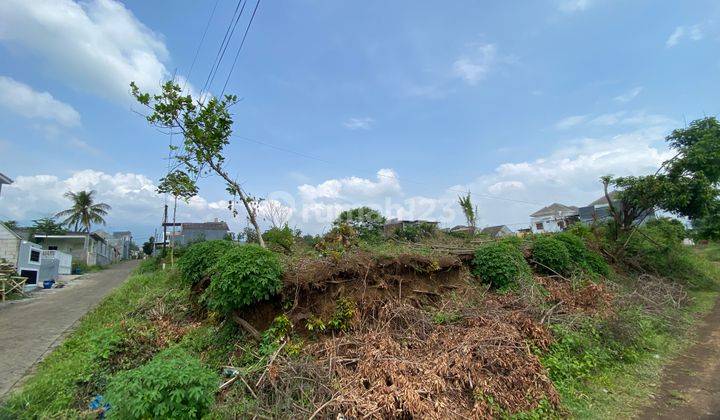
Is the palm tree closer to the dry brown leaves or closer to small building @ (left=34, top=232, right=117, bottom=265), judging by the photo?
small building @ (left=34, top=232, right=117, bottom=265)

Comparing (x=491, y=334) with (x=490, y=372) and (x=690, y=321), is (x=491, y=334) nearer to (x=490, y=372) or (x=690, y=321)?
(x=490, y=372)

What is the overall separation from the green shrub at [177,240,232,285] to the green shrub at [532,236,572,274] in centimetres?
800

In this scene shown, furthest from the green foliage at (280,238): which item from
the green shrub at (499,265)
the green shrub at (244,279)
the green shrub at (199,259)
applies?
the green shrub at (499,265)

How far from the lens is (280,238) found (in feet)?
30.4

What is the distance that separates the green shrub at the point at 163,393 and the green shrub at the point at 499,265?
642 cm

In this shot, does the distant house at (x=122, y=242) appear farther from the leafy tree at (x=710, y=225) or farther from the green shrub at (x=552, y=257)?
the leafy tree at (x=710, y=225)

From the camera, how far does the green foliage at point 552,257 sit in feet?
31.3

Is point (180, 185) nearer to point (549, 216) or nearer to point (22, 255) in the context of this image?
point (22, 255)

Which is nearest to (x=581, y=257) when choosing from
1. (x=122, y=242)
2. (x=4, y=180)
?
(x=4, y=180)

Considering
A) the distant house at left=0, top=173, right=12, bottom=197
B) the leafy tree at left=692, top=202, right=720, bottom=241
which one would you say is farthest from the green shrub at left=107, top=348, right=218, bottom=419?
the distant house at left=0, top=173, right=12, bottom=197

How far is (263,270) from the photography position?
5.17m

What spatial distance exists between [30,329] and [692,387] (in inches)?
509

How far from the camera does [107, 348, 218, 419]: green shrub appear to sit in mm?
3311

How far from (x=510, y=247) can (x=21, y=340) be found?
11.2 meters
